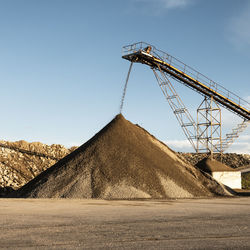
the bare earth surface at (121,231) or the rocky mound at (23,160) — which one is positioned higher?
the rocky mound at (23,160)

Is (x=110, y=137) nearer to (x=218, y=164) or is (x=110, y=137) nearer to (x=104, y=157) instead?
(x=104, y=157)

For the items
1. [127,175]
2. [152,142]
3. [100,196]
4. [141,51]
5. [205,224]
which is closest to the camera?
[205,224]

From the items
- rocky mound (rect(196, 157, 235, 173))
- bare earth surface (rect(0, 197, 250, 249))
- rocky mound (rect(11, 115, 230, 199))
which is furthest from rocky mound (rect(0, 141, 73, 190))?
bare earth surface (rect(0, 197, 250, 249))

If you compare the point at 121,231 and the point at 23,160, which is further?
the point at 23,160

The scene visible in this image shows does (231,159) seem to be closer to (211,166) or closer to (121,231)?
(211,166)

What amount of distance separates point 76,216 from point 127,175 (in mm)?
8676

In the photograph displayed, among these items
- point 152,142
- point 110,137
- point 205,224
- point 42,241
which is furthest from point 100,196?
point 42,241

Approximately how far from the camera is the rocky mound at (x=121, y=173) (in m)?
18.9

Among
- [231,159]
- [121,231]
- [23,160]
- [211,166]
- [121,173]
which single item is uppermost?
[231,159]

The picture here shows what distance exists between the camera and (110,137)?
2297 centimetres

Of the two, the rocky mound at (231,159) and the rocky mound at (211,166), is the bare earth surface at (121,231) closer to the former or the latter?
the rocky mound at (211,166)

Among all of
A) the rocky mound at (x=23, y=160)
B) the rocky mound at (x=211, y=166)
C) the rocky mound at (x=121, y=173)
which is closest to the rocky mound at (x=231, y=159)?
the rocky mound at (x=211, y=166)

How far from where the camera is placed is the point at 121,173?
19828mm

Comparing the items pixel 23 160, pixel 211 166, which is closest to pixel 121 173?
pixel 211 166
